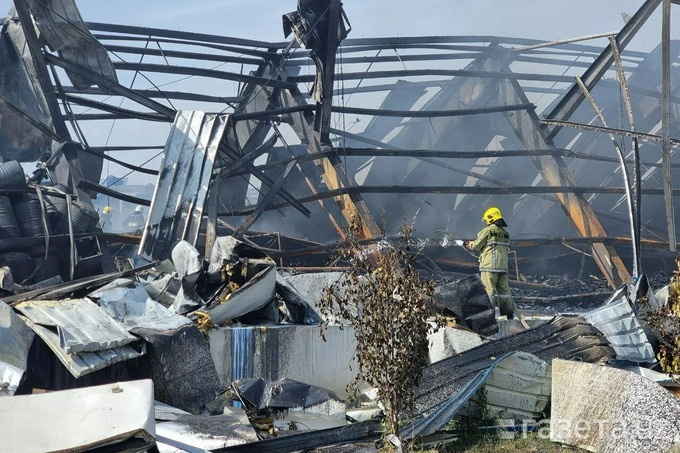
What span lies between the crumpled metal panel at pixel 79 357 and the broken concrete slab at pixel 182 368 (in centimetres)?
31

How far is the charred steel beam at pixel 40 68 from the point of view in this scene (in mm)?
10898

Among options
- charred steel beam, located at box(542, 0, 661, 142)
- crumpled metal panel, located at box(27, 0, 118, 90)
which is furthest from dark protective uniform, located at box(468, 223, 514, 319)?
crumpled metal panel, located at box(27, 0, 118, 90)

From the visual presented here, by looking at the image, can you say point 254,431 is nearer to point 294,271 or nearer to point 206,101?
point 294,271

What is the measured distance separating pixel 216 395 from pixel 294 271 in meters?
3.56

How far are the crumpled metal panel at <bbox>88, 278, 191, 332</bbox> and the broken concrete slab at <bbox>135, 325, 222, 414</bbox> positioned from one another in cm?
18

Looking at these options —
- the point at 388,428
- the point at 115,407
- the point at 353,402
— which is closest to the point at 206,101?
the point at 353,402

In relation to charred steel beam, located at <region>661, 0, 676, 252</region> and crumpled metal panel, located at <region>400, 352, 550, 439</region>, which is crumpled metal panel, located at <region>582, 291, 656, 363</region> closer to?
crumpled metal panel, located at <region>400, 352, 550, 439</region>

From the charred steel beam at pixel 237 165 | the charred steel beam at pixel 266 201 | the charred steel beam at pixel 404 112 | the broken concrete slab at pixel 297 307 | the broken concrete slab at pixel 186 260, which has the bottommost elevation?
the broken concrete slab at pixel 297 307

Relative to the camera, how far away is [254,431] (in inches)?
241

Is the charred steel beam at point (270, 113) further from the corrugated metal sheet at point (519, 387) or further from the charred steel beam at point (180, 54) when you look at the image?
the corrugated metal sheet at point (519, 387)

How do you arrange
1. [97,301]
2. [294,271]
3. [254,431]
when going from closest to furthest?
[254,431] → [97,301] → [294,271]

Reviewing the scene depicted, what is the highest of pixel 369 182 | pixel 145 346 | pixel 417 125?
pixel 417 125

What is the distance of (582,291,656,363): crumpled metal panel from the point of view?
27.8 feet

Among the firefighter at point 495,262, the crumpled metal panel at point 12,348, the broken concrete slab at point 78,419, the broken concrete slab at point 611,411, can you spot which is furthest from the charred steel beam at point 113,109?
the broken concrete slab at point 78,419
